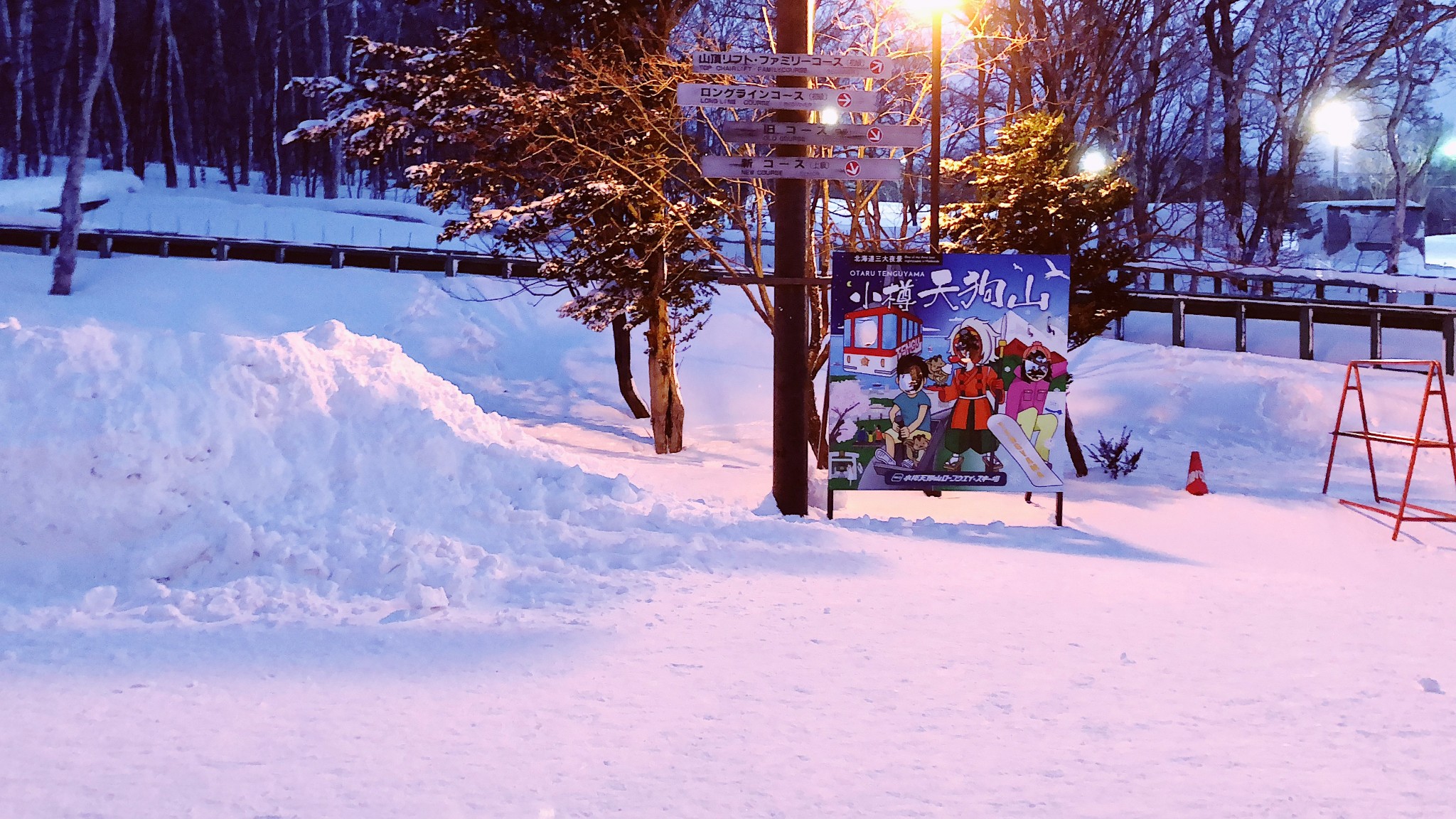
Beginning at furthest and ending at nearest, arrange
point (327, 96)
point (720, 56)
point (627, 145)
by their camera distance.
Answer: point (327, 96) < point (627, 145) < point (720, 56)

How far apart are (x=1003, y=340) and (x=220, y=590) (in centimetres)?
605

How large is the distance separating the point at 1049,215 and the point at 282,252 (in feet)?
62.9

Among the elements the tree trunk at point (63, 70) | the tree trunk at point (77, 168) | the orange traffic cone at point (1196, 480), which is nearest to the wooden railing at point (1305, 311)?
the orange traffic cone at point (1196, 480)

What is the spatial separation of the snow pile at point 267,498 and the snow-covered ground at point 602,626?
25 mm

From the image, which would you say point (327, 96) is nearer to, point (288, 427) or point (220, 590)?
point (288, 427)

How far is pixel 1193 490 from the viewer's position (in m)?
11.3

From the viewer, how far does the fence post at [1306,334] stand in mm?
18328

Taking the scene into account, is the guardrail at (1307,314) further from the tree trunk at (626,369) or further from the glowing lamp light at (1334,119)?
the glowing lamp light at (1334,119)

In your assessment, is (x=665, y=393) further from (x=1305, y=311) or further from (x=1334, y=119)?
(x=1334, y=119)

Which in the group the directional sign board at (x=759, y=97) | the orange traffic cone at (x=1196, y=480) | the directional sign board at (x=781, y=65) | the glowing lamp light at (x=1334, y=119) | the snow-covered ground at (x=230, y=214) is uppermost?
the glowing lamp light at (x=1334, y=119)

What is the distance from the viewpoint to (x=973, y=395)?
931cm

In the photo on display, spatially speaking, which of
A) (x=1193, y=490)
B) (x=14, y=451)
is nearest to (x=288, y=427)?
(x=14, y=451)

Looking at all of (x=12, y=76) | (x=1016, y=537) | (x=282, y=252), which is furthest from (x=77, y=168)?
(x=12, y=76)

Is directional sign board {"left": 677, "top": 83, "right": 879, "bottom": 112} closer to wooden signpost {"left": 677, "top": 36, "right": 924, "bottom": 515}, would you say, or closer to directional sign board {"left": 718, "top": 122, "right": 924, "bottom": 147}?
wooden signpost {"left": 677, "top": 36, "right": 924, "bottom": 515}
